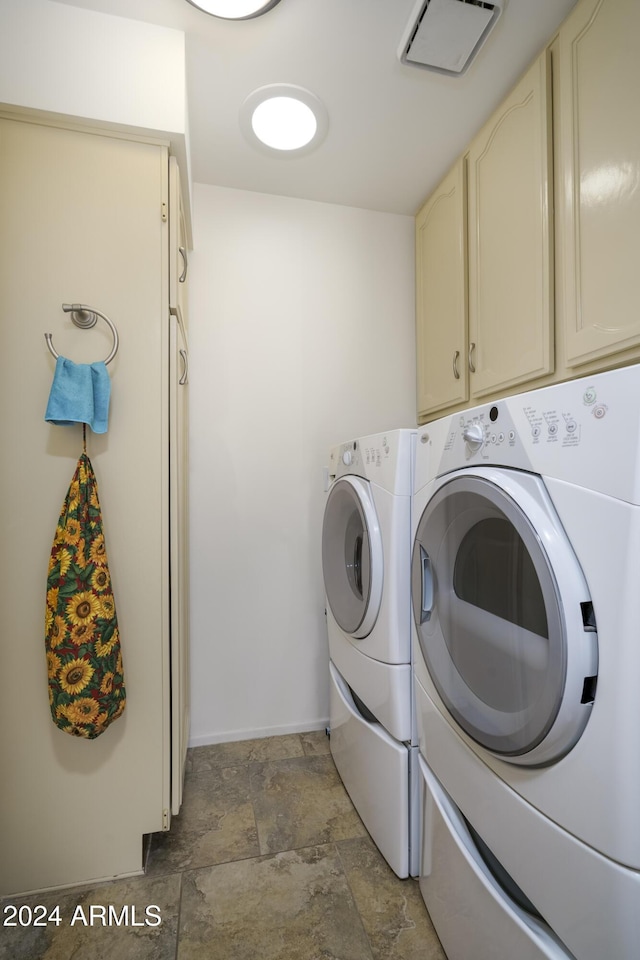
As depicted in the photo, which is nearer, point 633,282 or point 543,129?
point 633,282

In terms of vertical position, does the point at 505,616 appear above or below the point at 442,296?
below

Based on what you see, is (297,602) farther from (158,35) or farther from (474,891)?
(158,35)

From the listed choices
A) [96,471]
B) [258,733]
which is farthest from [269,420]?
[258,733]

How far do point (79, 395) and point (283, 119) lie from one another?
1260 mm

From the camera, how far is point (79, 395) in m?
1.16

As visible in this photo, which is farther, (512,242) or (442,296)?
(442,296)

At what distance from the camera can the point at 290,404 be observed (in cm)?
203

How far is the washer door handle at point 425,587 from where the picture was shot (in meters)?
1.08

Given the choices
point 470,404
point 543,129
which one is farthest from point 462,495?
point 543,129

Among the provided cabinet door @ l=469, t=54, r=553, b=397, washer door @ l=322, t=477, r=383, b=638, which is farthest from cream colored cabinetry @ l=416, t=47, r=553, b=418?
washer door @ l=322, t=477, r=383, b=638

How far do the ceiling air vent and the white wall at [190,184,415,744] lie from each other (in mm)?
789

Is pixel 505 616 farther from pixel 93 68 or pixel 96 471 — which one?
pixel 93 68

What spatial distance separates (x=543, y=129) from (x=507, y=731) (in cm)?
159

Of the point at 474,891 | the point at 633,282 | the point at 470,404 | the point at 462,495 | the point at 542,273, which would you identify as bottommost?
the point at 474,891
